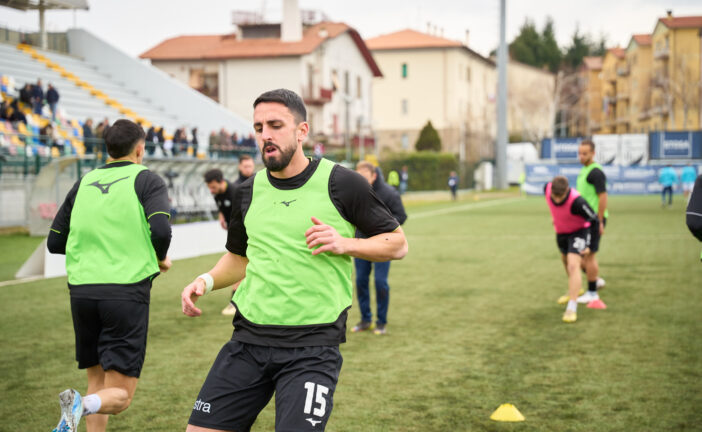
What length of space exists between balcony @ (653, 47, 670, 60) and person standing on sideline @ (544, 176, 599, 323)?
8051cm

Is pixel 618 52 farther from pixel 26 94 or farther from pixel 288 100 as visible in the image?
pixel 288 100

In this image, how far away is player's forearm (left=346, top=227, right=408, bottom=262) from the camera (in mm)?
3514

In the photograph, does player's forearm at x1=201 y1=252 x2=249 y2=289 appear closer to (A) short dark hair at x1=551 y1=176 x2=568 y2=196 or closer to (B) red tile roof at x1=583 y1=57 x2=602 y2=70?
(A) short dark hair at x1=551 y1=176 x2=568 y2=196

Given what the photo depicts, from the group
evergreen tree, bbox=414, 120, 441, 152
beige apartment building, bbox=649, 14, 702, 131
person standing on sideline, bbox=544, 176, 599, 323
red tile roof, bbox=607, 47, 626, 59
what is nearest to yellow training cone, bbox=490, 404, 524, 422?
person standing on sideline, bbox=544, 176, 599, 323

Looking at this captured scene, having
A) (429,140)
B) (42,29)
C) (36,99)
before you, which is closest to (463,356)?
(36,99)

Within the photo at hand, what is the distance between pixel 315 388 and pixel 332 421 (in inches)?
103

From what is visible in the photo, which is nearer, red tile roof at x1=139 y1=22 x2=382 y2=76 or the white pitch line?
the white pitch line

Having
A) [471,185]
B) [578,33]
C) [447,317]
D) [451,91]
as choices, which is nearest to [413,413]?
[447,317]

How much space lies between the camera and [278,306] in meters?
3.55

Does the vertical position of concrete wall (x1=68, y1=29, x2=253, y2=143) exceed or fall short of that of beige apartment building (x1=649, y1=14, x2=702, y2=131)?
it falls short

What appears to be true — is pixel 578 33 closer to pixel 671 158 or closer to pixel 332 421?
pixel 671 158

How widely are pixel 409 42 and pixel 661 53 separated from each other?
92.6 ft

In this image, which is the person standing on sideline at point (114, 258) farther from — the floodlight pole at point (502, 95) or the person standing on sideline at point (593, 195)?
the floodlight pole at point (502, 95)

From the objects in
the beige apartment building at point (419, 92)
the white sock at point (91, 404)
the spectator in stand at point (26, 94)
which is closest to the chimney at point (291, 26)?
the beige apartment building at point (419, 92)
